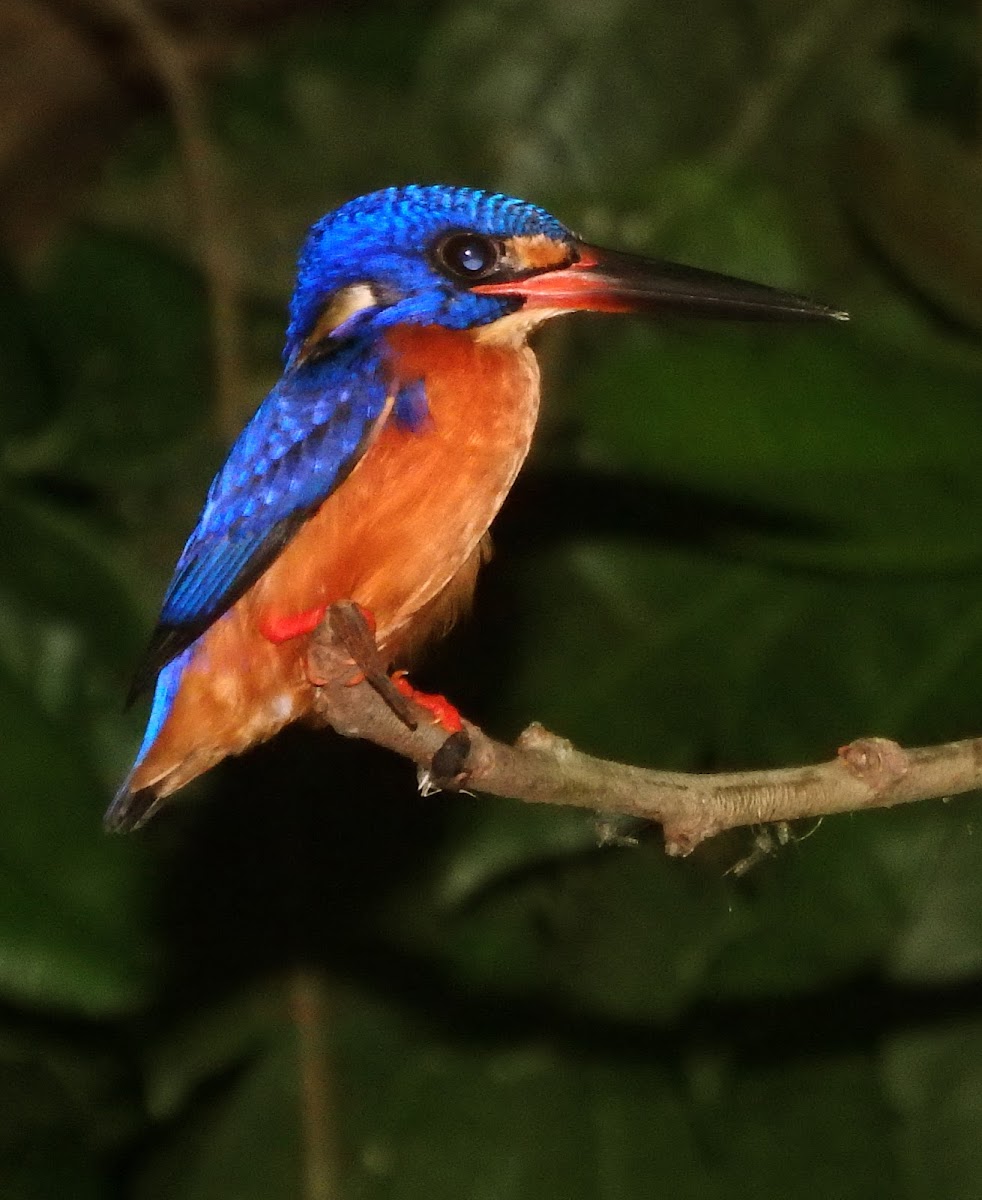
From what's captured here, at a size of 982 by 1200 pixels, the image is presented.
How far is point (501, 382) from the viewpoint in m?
2.09

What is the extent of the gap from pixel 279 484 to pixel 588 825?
2.32 feet

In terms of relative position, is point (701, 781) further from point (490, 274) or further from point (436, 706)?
point (490, 274)

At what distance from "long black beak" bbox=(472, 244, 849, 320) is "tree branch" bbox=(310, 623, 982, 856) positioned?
2.13ft

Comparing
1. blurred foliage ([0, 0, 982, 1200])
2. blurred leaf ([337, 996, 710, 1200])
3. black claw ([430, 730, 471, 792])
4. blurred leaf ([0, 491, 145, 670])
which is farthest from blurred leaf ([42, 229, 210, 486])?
black claw ([430, 730, 471, 792])

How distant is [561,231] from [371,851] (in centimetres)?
136

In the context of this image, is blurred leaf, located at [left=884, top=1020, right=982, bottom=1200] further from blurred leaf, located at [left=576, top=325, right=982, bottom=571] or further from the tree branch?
the tree branch

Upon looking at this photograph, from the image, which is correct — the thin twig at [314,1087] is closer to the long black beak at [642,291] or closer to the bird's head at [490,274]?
the bird's head at [490,274]

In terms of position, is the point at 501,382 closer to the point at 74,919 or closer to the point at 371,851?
the point at 74,919

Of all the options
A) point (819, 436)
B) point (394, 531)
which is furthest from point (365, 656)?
point (819, 436)

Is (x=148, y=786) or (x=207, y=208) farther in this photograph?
(x=207, y=208)

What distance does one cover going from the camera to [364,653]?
1.72 m

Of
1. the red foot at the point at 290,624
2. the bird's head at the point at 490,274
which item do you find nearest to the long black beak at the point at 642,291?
the bird's head at the point at 490,274

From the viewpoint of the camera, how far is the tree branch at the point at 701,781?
166 centimetres

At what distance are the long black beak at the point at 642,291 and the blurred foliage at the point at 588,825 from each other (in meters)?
Answer: 0.51
